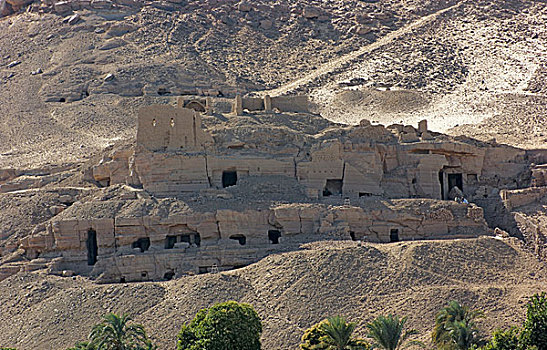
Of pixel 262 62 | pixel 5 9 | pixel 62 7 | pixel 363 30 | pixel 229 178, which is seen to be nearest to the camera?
pixel 229 178

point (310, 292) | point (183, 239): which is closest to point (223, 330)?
point (310, 292)

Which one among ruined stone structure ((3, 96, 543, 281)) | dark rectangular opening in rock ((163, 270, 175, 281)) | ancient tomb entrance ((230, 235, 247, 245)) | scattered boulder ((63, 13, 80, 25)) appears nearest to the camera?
→ dark rectangular opening in rock ((163, 270, 175, 281))

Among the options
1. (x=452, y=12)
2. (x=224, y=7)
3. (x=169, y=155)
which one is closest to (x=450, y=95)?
(x=452, y=12)

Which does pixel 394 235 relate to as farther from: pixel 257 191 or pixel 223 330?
pixel 223 330

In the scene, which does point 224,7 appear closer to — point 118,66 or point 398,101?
point 118,66

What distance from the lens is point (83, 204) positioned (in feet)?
106

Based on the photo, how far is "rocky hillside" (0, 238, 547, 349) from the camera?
24688 millimetres

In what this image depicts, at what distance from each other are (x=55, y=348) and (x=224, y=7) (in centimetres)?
5782

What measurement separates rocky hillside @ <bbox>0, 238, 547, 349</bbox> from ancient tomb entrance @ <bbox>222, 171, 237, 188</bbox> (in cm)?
636

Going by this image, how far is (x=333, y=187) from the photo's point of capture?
112ft

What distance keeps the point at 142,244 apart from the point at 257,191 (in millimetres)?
5225

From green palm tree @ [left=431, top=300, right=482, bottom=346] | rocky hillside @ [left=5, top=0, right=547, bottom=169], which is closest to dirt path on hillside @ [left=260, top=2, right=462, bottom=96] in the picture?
rocky hillside @ [left=5, top=0, right=547, bottom=169]

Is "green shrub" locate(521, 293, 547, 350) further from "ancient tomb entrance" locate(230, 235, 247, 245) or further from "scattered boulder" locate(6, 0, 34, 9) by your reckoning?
"scattered boulder" locate(6, 0, 34, 9)

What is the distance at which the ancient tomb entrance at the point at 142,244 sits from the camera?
3116 cm
